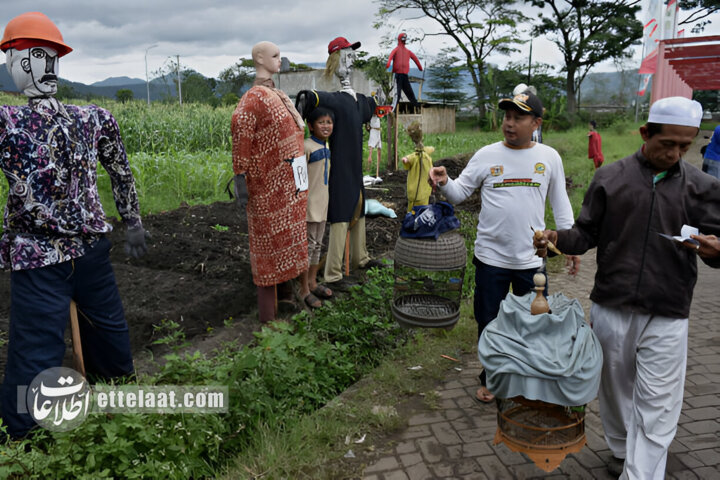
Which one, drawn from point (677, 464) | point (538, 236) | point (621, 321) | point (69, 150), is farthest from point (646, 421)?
point (69, 150)

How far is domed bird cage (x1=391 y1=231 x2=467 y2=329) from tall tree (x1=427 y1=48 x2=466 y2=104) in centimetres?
4219

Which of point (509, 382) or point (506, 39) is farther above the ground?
point (506, 39)

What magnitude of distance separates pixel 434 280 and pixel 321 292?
1.19 m

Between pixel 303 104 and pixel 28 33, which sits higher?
pixel 28 33

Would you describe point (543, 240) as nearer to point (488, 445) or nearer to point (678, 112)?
point (678, 112)

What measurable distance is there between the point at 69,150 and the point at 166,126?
32.7 ft

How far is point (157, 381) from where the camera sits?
10.9 ft

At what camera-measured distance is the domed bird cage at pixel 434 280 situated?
3.92 m

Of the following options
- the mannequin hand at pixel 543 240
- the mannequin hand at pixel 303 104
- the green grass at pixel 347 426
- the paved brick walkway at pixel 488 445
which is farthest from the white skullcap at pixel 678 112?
the mannequin hand at pixel 303 104

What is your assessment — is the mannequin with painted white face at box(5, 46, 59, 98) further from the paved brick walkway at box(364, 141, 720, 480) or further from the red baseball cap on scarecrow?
the red baseball cap on scarecrow

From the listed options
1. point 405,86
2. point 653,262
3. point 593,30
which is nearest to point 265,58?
point 653,262

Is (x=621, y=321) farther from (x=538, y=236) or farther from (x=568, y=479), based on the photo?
(x=568, y=479)

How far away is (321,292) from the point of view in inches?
213

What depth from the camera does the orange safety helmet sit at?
2.92m
